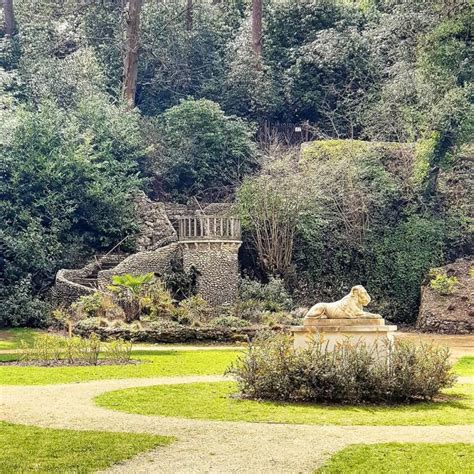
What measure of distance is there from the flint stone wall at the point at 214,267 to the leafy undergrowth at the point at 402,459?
2144 centimetres

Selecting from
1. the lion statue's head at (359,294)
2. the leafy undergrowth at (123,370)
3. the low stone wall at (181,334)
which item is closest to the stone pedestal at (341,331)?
the lion statue's head at (359,294)

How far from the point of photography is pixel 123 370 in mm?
16734

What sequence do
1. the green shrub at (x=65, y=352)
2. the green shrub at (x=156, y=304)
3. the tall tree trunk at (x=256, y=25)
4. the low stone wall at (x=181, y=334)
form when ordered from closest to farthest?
the green shrub at (x=65, y=352), the low stone wall at (x=181, y=334), the green shrub at (x=156, y=304), the tall tree trunk at (x=256, y=25)

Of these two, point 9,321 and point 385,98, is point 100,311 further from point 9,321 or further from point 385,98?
point 385,98

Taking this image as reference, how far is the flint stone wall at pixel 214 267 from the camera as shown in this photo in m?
30.7

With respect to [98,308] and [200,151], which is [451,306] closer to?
[200,151]

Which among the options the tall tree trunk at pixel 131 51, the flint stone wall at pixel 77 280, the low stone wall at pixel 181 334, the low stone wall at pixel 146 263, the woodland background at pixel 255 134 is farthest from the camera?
the tall tree trunk at pixel 131 51

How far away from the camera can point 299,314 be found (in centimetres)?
2844

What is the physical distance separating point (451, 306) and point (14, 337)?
15.9 metres

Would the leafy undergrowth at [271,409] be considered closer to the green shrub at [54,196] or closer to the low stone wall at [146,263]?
the low stone wall at [146,263]

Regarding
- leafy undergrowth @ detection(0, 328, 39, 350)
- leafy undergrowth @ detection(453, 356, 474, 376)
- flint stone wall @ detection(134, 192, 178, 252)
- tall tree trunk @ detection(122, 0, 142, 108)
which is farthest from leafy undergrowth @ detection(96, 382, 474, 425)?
tall tree trunk @ detection(122, 0, 142, 108)

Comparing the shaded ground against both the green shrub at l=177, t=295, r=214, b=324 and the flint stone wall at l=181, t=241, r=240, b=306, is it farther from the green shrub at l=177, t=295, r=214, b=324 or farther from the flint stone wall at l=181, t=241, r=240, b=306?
the flint stone wall at l=181, t=241, r=240, b=306

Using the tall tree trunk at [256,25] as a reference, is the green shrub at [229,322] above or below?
below

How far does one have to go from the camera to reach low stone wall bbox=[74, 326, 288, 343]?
966 inches
